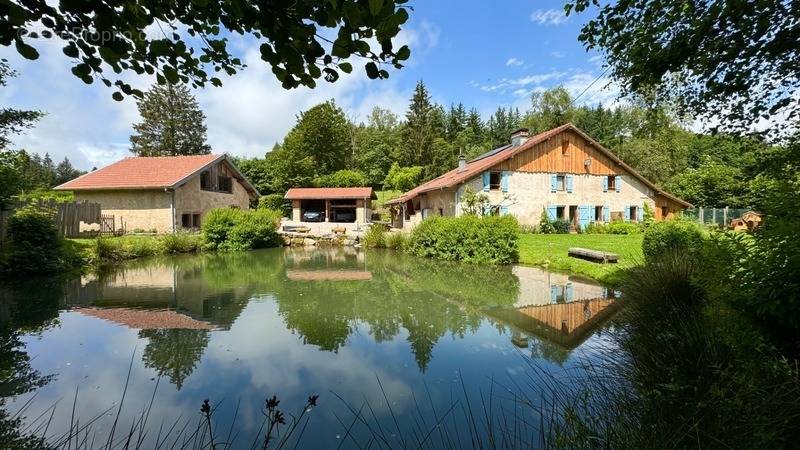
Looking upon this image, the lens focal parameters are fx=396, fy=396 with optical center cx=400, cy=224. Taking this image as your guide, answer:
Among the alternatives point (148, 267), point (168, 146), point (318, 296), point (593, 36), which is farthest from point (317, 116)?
point (593, 36)

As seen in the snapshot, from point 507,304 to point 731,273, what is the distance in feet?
20.1

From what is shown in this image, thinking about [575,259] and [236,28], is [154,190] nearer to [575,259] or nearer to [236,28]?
[575,259]

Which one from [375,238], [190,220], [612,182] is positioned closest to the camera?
[375,238]

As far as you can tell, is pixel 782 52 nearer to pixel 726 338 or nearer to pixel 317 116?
pixel 726 338

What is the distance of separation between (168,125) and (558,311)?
53.8 m

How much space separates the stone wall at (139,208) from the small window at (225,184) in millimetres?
5189

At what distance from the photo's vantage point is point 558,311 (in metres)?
8.17

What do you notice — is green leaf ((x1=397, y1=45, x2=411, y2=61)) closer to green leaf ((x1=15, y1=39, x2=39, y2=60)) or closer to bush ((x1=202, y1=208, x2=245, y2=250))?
green leaf ((x1=15, y1=39, x2=39, y2=60))

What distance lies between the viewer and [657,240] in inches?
409

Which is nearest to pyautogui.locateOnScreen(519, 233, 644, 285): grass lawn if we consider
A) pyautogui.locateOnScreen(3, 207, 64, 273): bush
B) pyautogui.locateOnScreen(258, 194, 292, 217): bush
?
pyautogui.locateOnScreen(3, 207, 64, 273): bush

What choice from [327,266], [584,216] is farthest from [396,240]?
[584,216]

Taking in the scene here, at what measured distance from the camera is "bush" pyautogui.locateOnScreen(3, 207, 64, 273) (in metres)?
12.0

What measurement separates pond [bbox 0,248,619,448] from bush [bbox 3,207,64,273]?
128 centimetres

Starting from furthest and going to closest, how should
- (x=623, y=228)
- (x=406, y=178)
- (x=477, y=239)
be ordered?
(x=406, y=178) < (x=623, y=228) < (x=477, y=239)
